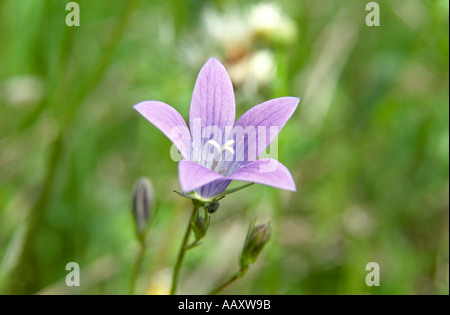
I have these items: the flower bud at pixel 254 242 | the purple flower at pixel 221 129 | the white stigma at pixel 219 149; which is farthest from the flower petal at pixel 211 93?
the flower bud at pixel 254 242

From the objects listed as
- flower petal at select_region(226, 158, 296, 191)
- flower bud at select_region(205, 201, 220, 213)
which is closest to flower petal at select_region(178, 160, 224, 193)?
flower petal at select_region(226, 158, 296, 191)

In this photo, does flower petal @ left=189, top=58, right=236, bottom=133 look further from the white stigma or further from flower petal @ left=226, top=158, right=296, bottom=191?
flower petal @ left=226, top=158, right=296, bottom=191

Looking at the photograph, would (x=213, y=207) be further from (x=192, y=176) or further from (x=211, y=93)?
(x=211, y=93)

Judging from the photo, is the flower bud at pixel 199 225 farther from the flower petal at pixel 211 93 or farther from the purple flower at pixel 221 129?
the flower petal at pixel 211 93

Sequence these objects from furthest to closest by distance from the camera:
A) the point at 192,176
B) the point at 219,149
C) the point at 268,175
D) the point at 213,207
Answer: the point at 219,149 → the point at 213,207 → the point at 268,175 → the point at 192,176

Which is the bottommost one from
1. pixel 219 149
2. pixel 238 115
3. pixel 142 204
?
pixel 142 204

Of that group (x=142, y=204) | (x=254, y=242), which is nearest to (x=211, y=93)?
(x=254, y=242)
